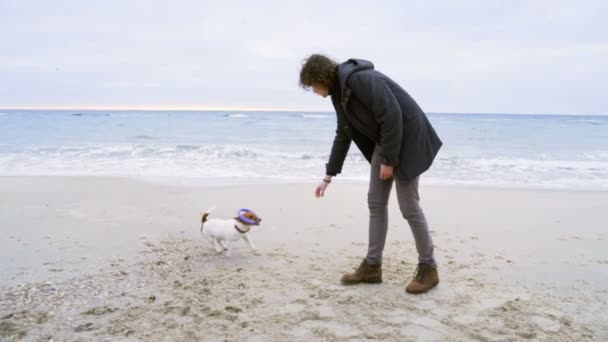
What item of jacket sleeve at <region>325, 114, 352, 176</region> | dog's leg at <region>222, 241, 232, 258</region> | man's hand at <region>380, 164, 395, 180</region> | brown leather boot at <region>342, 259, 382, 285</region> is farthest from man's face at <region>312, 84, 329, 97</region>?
dog's leg at <region>222, 241, 232, 258</region>

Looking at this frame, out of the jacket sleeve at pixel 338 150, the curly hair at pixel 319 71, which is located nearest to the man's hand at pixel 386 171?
the jacket sleeve at pixel 338 150

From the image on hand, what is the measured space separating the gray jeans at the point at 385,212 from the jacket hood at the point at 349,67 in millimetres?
500

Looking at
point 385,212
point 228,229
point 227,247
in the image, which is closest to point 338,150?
point 385,212

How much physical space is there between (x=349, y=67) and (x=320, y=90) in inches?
8.5

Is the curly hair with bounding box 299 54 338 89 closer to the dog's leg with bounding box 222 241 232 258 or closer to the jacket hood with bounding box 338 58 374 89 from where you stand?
the jacket hood with bounding box 338 58 374 89

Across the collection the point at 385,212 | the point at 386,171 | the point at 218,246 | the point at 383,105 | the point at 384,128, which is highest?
the point at 383,105

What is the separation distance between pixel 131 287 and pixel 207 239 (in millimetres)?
958

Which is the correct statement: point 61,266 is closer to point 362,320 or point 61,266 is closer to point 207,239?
point 207,239

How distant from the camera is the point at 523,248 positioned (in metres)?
4.09

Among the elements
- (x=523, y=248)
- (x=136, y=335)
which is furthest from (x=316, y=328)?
(x=523, y=248)

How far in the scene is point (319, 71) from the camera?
8.82ft

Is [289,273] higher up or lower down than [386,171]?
lower down

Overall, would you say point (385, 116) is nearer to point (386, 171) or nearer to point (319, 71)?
point (386, 171)

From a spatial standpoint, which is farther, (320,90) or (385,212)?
(385,212)
